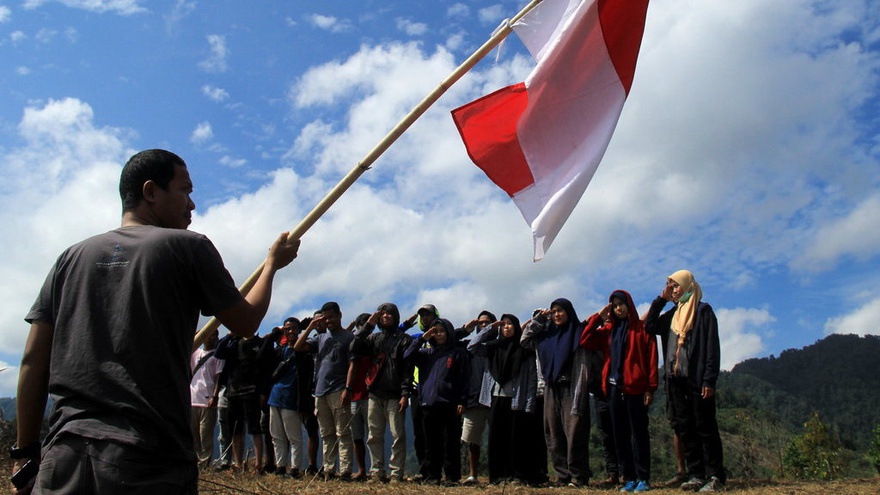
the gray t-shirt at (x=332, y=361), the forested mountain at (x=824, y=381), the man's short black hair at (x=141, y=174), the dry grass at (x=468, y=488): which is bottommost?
the dry grass at (x=468, y=488)

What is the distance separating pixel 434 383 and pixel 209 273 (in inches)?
278

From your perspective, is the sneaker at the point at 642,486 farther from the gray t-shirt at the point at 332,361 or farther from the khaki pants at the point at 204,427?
the khaki pants at the point at 204,427

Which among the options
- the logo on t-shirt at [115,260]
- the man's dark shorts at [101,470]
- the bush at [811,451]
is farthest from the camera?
the bush at [811,451]

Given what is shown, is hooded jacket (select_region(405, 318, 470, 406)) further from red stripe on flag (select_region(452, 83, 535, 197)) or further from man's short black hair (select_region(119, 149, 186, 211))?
man's short black hair (select_region(119, 149, 186, 211))

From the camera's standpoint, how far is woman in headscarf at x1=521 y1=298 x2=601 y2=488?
8.30 metres

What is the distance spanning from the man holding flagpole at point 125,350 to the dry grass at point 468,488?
5.08 metres

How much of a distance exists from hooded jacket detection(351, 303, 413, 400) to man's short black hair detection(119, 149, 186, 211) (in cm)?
699

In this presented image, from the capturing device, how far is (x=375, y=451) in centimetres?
936

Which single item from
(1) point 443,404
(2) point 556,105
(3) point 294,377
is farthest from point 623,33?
(3) point 294,377

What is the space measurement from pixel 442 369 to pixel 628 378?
7.59 feet

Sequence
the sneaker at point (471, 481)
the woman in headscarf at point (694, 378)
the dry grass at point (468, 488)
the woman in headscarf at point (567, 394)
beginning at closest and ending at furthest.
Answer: the dry grass at point (468, 488) < the woman in headscarf at point (694, 378) < the woman in headscarf at point (567, 394) < the sneaker at point (471, 481)

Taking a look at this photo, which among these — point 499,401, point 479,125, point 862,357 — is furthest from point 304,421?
point 862,357

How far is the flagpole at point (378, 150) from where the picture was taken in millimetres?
3082

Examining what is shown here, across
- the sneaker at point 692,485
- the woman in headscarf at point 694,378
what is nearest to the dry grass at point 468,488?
the sneaker at point 692,485
